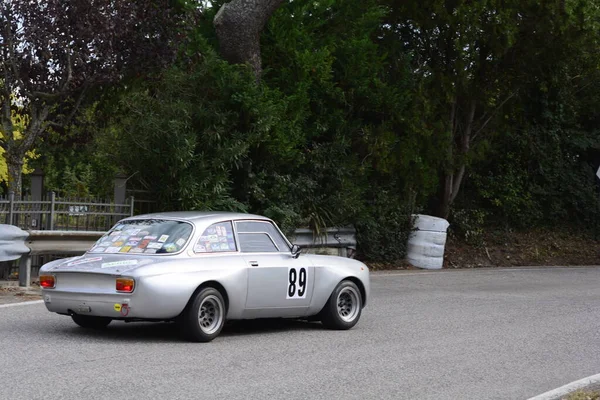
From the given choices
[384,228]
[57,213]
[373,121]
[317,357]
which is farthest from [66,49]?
[317,357]

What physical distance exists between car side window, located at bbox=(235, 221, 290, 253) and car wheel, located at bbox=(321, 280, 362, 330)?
83 centimetres

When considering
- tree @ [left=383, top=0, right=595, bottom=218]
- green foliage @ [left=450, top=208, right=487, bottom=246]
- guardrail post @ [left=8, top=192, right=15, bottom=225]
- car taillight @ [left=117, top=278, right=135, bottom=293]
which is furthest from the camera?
green foliage @ [left=450, top=208, right=487, bottom=246]

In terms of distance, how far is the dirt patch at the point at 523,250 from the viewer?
26.1m

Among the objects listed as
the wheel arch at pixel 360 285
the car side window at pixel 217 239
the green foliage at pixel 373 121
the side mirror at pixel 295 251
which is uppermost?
the green foliage at pixel 373 121

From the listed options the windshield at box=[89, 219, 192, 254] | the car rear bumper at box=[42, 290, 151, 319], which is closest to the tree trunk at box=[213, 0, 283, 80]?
the windshield at box=[89, 219, 192, 254]

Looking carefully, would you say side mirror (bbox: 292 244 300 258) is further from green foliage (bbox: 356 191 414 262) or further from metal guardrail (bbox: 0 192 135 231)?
green foliage (bbox: 356 191 414 262)

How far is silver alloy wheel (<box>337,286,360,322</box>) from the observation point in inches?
461

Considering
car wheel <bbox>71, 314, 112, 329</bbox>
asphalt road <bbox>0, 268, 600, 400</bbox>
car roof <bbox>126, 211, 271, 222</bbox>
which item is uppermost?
car roof <bbox>126, 211, 271, 222</bbox>

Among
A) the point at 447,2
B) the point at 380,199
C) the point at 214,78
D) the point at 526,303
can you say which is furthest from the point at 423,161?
the point at 526,303

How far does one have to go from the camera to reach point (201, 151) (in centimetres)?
1892

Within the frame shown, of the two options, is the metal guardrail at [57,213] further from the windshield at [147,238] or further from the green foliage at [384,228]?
the green foliage at [384,228]

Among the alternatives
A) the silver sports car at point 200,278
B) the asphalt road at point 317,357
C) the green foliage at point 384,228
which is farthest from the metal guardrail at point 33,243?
the green foliage at point 384,228

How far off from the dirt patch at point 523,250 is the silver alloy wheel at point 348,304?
43.2ft

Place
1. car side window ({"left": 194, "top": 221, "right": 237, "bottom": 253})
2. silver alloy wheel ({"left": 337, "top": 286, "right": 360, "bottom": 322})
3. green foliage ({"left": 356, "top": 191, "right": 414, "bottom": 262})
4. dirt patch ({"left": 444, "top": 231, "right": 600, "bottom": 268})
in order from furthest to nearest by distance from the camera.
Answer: dirt patch ({"left": 444, "top": 231, "right": 600, "bottom": 268}), green foliage ({"left": 356, "top": 191, "right": 414, "bottom": 262}), silver alloy wheel ({"left": 337, "top": 286, "right": 360, "bottom": 322}), car side window ({"left": 194, "top": 221, "right": 237, "bottom": 253})
